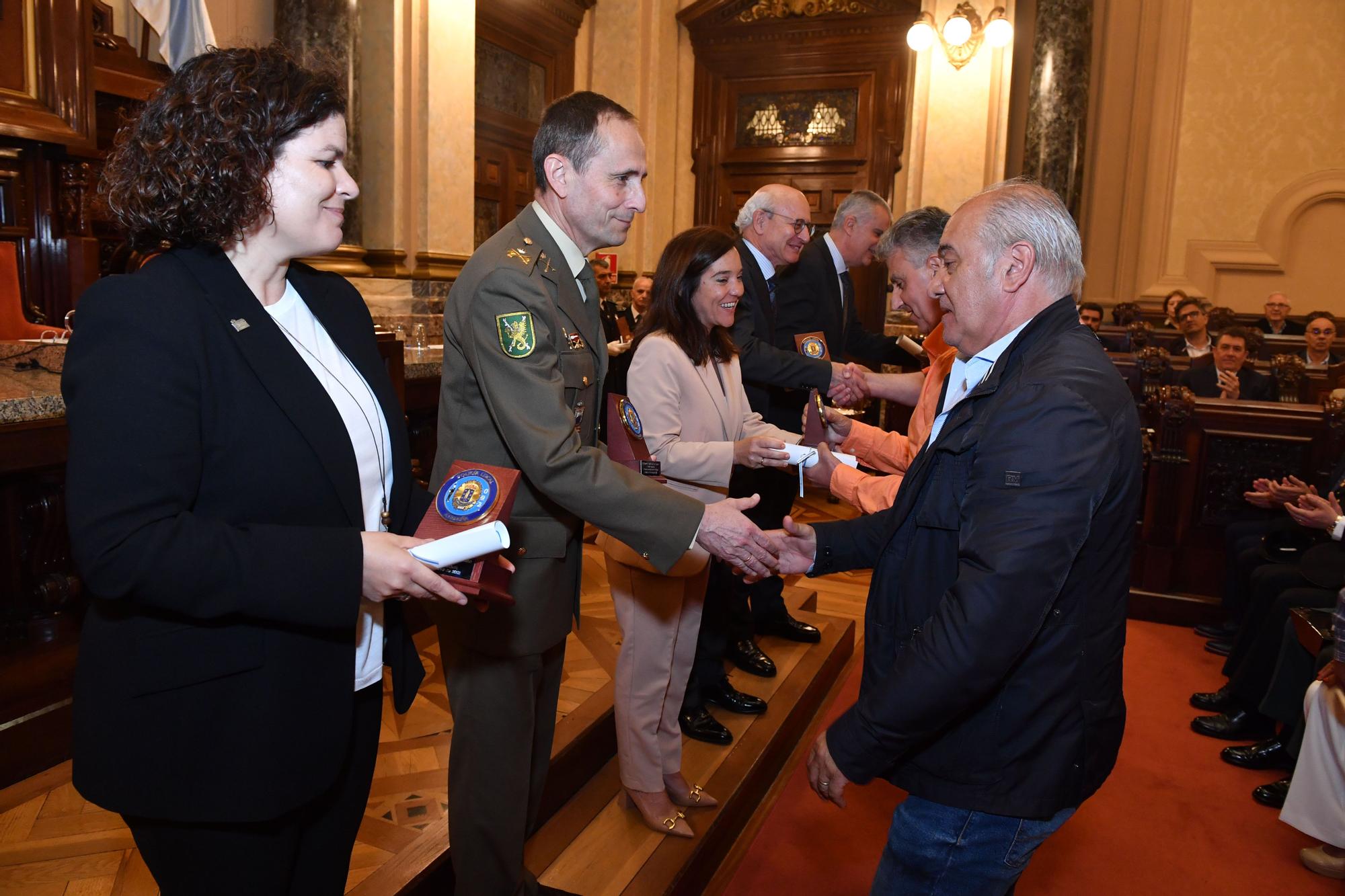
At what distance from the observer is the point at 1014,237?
Result: 4.94 feet

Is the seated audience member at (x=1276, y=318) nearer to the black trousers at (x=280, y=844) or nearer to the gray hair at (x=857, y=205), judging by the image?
the gray hair at (x=857, y=205)

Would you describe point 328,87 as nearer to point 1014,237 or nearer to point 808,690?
point 1014,237

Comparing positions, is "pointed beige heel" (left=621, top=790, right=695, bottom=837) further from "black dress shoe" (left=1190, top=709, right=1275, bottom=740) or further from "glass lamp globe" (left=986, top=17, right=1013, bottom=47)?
"glass lamp globe" (left=986, top=17, right=1013, bottom=47)

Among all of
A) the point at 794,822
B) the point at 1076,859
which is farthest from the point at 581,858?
the point at 1076,859

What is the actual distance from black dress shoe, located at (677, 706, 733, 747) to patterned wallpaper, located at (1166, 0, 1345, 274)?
825cm

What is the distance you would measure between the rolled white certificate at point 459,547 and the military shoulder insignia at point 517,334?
57cm

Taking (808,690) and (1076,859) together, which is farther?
(808,690)

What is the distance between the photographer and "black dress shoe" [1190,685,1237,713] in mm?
3596

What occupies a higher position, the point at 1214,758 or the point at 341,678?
the point at 341,678

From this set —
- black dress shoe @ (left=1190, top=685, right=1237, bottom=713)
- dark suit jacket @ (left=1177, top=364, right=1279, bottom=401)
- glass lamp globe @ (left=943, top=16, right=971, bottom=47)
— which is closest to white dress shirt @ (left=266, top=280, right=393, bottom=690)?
black dress shoe @ (left=1190, top=685, right=1237, bottom=713)

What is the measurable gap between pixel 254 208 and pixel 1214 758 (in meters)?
3.52

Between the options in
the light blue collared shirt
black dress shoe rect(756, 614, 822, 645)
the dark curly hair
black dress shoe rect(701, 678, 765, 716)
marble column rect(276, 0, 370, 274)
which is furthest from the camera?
marble column rect(276, 0, 370, 274)

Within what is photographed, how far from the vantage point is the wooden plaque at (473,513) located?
1.26 m

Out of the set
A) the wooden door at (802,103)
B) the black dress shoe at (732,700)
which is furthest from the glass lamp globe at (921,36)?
the black dress shoe at (732,700)
